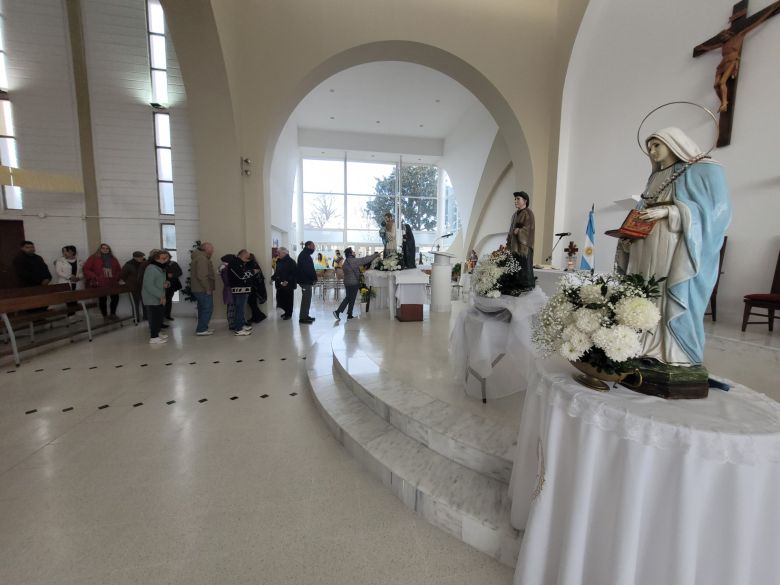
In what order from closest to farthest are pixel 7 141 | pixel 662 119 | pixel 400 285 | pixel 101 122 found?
pixel 662 119
pixel 400 285
pixel 7 141
pixel 101 122

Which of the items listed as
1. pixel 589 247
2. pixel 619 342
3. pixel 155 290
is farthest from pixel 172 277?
pixel 589 247

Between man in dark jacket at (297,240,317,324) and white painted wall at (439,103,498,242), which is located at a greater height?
white painted wall at (439,103,498,242)


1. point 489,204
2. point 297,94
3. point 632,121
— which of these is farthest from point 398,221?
point 632,121

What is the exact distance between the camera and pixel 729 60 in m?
4.25

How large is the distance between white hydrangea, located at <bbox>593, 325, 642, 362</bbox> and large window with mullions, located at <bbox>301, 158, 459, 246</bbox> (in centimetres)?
1673

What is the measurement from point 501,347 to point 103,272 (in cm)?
807

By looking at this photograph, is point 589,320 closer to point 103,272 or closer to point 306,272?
point 306,272

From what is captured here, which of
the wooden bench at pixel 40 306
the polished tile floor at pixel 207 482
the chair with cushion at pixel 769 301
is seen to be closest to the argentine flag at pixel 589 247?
the chair with cushion at pixel 769 301

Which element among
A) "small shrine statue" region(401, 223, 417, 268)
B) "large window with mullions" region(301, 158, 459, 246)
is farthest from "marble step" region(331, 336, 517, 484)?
"large window with mullions" region(301, 158, 459, 246)

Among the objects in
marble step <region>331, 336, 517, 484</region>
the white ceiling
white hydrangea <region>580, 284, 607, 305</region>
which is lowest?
marble step <region>331, 336, 517, 484</region>

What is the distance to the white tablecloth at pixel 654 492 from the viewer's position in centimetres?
104

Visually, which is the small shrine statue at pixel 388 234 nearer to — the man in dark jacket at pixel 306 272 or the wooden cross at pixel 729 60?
the man in dark jacket at pixel 306 272

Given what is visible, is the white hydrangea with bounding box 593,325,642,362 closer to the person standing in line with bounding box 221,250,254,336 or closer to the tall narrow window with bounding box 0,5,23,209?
the person standing in line with bounding box 221,250,254,336

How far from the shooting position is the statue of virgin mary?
1.38 m
